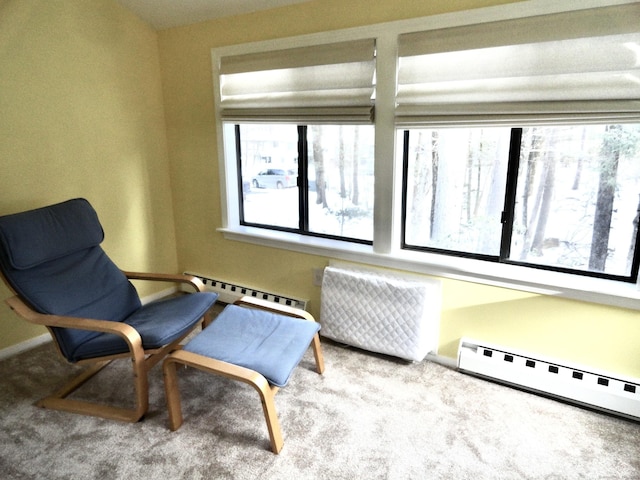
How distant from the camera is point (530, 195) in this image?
230cm

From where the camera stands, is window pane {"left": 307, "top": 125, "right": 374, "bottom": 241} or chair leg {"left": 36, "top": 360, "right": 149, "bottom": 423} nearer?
chair leg {"left": 36, "top": 360, "right": 149, "bottom": 423}

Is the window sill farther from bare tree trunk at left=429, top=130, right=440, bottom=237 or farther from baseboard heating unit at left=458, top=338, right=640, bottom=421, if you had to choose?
baseboard heating unit at left=458, top=338, right=640, bottom=421

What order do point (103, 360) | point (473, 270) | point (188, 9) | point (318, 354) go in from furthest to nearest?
point (188, 9) → point (318, 354) → point (473, 270) → point (103, 360)

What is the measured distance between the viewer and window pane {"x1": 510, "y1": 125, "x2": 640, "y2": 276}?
6.78 ft

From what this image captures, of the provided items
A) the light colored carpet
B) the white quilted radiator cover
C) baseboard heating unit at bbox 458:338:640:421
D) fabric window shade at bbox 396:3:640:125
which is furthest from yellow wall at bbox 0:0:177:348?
baseboard heating unit at bbox 458:338:640:421

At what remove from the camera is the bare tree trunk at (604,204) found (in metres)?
2.07

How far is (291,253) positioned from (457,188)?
1242 mm

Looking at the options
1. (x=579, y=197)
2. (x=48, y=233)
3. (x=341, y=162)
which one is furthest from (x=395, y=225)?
(x=48, y=233)

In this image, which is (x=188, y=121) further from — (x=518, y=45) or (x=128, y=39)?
(x=518, y=45)

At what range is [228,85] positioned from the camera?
3.06 meters

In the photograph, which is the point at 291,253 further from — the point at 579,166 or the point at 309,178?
the point at 579,166

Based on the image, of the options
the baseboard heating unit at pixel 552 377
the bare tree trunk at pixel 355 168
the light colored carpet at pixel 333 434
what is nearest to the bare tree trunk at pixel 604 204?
the baseboard heating unit at pixel 552 377

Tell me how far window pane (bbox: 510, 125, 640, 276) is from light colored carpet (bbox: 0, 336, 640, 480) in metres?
0.80

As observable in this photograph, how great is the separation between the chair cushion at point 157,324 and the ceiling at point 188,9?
74.0 inches
